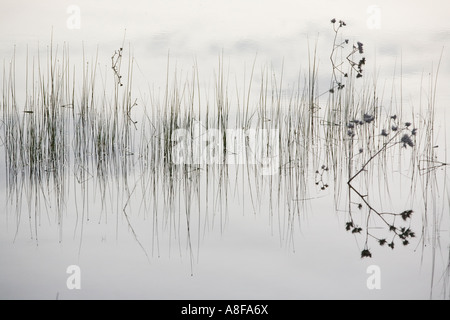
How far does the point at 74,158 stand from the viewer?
3307 mm

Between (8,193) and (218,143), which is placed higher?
(218,143)

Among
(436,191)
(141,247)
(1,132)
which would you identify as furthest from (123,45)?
(436,191)

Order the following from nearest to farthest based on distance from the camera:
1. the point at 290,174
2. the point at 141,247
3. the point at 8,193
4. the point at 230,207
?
the point at 141,247, the point at 230,207, the point at 8,193, the point at 290,174

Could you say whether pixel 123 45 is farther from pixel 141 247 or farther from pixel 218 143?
pixel 141 247

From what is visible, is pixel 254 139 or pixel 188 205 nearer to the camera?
pixel 188 205

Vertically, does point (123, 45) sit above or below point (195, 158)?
above

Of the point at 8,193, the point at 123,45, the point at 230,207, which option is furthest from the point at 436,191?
the point at 8,193

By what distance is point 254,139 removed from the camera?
351cm

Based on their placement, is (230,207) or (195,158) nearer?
(230,207)

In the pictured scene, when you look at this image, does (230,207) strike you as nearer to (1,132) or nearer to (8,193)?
(8,193)

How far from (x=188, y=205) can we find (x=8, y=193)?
1019 mm

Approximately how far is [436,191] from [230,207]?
3.50ft
